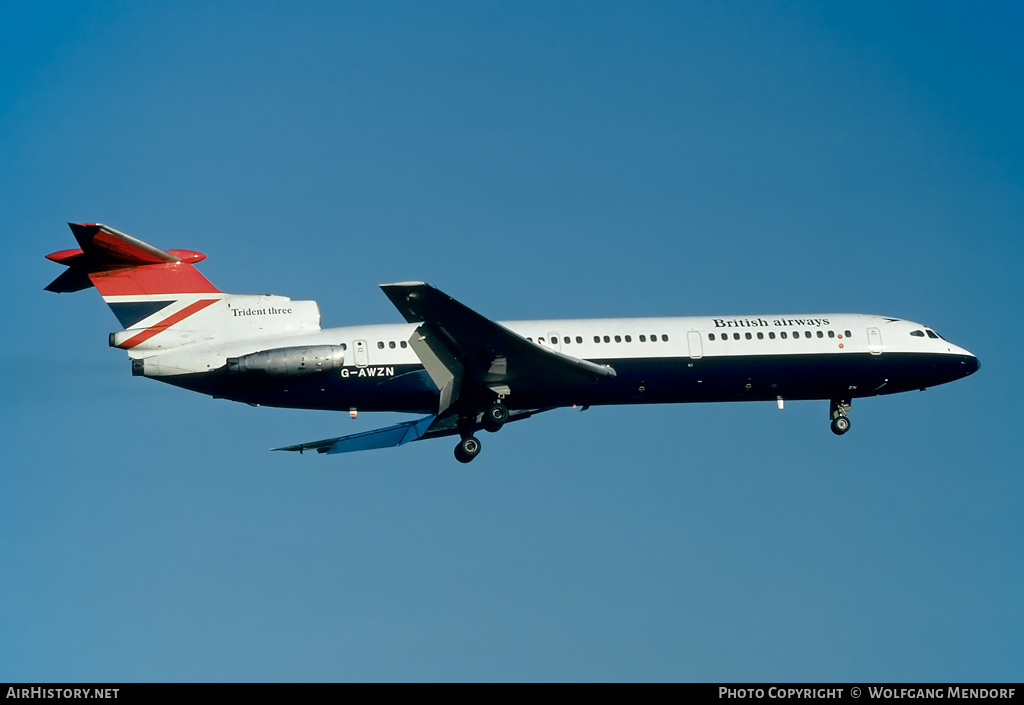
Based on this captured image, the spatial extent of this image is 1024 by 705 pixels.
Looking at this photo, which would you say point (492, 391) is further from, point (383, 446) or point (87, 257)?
point (87, 257)

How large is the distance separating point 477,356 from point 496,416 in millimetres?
2111

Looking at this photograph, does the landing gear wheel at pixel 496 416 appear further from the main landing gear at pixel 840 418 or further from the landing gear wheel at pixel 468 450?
the main landing gear at pixel 840 418

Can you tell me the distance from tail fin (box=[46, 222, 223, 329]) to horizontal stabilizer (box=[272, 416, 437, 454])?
5.75m

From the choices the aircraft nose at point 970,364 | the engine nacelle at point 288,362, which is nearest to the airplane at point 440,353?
the engine nacelle at point 288,362

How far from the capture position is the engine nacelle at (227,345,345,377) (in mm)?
34594

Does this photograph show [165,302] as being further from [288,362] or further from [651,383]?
[651,383]

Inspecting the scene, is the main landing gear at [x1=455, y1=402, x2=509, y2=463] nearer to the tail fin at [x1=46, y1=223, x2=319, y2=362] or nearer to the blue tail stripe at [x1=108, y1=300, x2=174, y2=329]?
the tail fin at [x1=46, y1=223, x2=319, y2=362]

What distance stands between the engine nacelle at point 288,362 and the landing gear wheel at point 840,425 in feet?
51.9

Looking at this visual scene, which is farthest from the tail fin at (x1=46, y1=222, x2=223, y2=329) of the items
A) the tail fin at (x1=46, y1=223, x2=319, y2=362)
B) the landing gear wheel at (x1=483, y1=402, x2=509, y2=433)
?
the landing gear wheel at (x1=483, y1=402, x2=509, y2=433)

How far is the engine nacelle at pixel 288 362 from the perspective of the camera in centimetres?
3459

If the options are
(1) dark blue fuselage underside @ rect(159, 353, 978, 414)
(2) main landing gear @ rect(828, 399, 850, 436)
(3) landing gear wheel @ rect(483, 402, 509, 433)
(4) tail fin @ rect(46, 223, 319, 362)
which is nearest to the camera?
(4) tail fin @ rect(46, 223, 319, 362)
